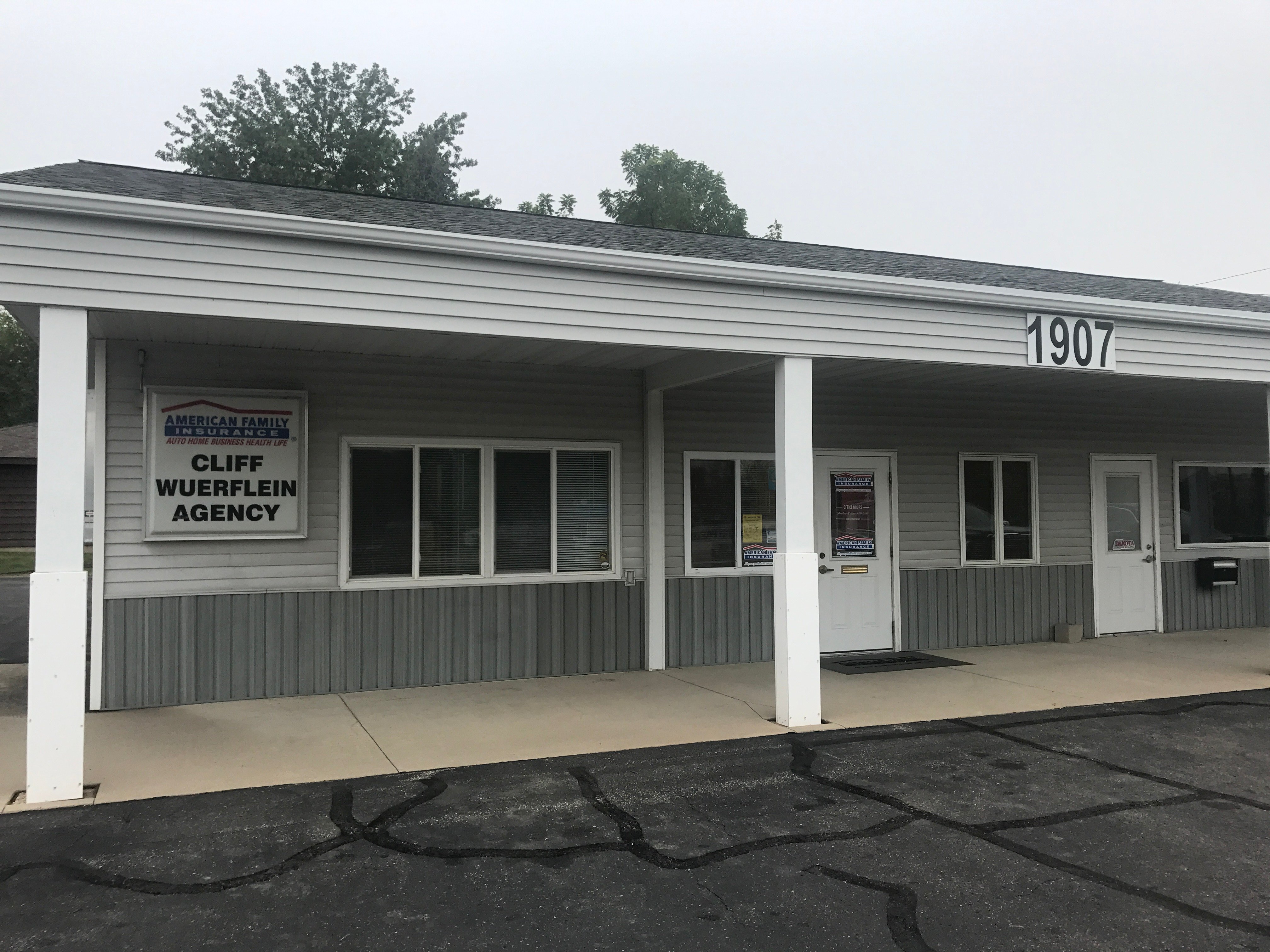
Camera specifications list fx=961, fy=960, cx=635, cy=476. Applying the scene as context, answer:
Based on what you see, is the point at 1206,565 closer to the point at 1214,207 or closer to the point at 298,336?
the point at 298,336

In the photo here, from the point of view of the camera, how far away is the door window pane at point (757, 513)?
9.59 metres

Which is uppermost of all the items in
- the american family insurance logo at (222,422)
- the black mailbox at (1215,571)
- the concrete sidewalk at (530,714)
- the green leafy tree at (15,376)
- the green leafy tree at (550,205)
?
the green leafy tree at (550,205)

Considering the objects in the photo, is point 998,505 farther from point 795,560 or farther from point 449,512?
point 449,512

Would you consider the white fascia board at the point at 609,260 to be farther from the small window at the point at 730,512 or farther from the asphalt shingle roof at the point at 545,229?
the small window at the point at 730,512

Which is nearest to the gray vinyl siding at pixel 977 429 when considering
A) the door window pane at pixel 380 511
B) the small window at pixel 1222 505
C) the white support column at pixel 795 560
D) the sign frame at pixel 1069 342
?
the small window at pixel 1222 505

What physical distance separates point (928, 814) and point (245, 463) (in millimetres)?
5728

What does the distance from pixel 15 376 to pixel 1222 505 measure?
45889 millimetres

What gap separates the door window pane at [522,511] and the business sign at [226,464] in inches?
66.4

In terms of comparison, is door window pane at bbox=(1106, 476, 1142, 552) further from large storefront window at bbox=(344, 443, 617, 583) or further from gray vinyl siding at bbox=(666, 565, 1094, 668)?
large storefront window at bbox=(344, 443, 617, 583)

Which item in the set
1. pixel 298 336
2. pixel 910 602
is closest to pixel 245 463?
pixel 298 336

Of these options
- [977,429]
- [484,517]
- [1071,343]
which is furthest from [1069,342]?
[484,517]

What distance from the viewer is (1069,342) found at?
775 centimetres

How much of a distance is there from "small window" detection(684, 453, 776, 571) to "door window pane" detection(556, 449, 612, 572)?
Result: 2.72 ft

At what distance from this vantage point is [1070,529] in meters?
11.0
